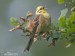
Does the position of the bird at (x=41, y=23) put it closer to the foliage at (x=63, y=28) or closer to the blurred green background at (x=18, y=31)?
the foliage at (x=63, y=28)

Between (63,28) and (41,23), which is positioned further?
(41,23)

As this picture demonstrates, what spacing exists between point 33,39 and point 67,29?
110mm

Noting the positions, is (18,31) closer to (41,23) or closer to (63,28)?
(41,23)

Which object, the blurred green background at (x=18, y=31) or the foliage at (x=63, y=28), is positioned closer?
the foliage at (x=63, y=28)

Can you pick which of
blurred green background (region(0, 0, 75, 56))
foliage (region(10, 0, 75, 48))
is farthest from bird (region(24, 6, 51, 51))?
blurred green background (region(0, 0, 75, 56))

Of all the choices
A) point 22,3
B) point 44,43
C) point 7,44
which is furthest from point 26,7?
point 44,43

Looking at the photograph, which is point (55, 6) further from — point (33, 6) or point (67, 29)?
point (67, 29)

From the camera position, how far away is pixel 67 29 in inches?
36.4

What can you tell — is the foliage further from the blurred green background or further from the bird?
the blurred green background

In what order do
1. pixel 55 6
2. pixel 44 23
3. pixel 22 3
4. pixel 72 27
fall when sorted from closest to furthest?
pixel 72 27, pixel 44 23, pixel 55 6, pixel 22 3

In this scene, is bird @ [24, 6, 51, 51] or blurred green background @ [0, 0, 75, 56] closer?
bird @ [24, 6, 51, 51]

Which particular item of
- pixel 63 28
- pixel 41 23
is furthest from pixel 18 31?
pixel 63 28

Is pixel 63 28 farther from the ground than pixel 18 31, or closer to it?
farther from the ground

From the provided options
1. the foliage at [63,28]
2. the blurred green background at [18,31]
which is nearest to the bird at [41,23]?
the foliage at [63,28]
